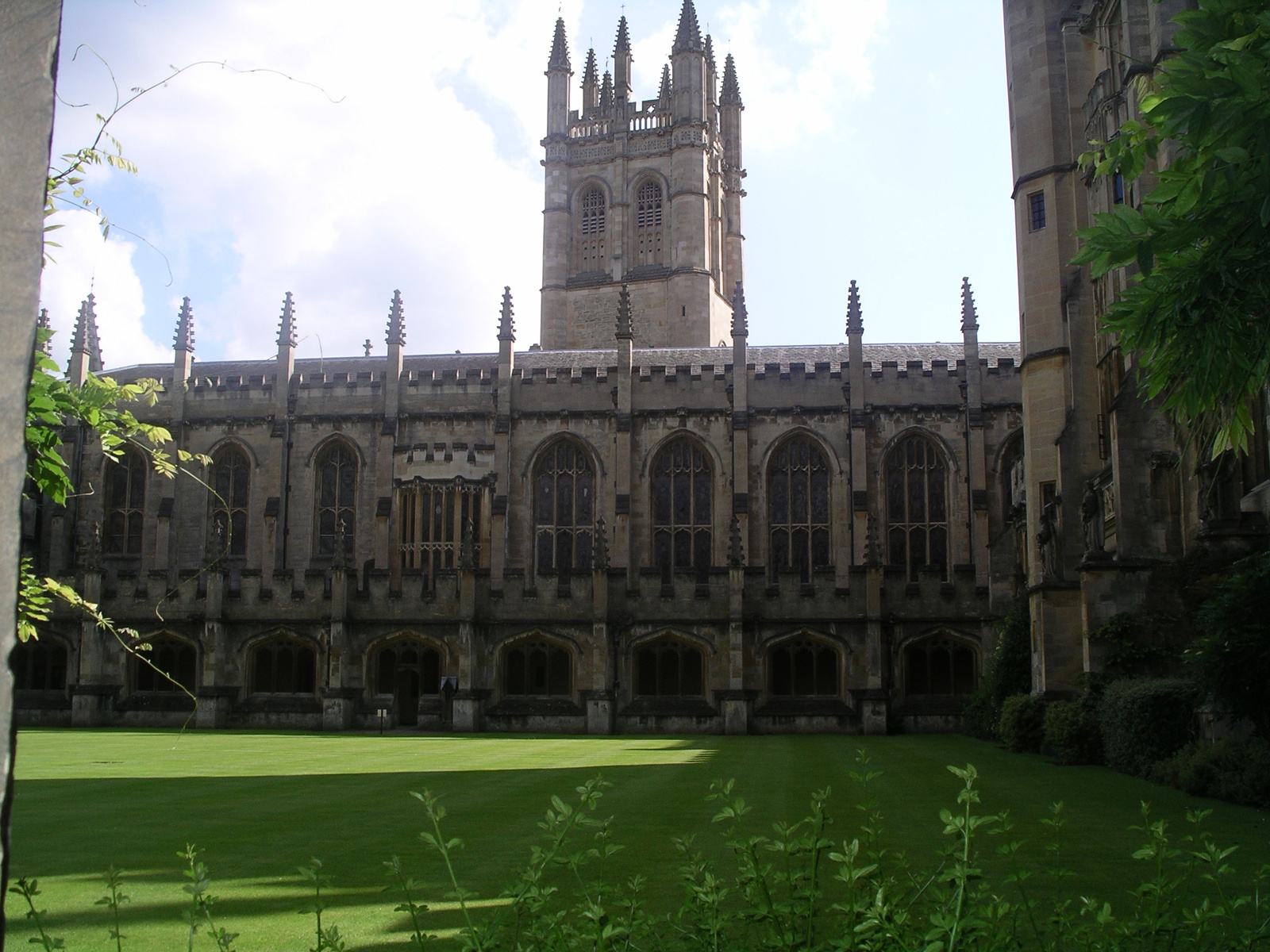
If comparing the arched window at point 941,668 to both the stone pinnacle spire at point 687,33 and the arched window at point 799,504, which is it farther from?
the stone pinnacle spire at point 687,33

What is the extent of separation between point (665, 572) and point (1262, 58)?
80.8 feet

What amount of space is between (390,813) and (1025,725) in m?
12.2

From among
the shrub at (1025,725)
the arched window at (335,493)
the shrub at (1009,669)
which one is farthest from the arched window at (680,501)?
the shrub at (1025,725)

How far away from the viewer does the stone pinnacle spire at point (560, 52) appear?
168 ft

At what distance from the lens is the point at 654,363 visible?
118 feet

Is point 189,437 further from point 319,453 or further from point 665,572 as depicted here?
point 665,572

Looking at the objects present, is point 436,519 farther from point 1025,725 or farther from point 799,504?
point 1025,725

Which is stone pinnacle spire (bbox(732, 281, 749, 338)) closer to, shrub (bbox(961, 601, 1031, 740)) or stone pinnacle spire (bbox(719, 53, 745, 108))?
shrub (bbox(961, 601, 1031, 740))

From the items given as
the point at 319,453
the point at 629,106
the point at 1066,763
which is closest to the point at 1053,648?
the point at 1066,763

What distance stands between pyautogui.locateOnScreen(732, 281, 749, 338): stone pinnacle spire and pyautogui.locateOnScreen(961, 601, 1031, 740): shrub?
40.8ft

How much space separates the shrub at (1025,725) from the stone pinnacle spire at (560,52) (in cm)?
4020

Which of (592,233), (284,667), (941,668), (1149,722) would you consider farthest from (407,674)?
(592,233)

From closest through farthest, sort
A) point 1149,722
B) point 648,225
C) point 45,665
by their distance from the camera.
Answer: point 1149,722, point 45,665, point 648,225

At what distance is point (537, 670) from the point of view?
28.3 m
